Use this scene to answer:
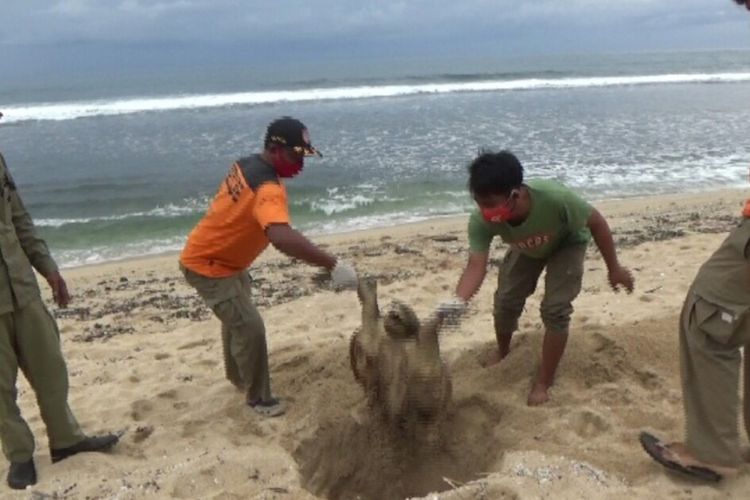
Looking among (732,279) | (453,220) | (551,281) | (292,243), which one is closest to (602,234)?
(551,281)

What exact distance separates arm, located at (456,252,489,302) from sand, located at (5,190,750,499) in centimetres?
84

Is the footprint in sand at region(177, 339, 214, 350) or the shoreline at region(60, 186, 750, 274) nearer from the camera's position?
the footprint in sand at region(177, 339, 214, 350)

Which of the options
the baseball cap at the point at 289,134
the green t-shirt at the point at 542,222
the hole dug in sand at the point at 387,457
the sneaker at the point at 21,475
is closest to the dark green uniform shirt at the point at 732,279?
the green t-shirt at the point at 542,222

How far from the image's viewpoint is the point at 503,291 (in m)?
4.26

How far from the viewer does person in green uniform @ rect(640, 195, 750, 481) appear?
2.88 m

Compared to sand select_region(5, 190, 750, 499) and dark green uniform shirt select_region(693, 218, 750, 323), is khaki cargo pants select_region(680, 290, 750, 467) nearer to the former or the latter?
dark green uniform shirt select_region(693, 218, 750, 323)

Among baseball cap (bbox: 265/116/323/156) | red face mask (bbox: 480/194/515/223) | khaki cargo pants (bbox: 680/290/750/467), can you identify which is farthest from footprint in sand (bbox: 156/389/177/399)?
khaki cargo pants (bbox: 680/290/750/467)

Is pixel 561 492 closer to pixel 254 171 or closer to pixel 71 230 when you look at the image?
pixel 254 171

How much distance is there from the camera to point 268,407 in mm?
4223

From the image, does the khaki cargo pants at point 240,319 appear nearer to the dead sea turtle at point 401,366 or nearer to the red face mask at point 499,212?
the dead sea turtle at point 401,366

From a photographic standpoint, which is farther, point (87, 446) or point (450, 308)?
point (87, 446)

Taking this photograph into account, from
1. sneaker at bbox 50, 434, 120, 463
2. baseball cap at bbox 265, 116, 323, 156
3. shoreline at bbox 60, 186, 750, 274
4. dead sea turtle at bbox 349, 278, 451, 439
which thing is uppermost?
baseball cap at bbox 265, 116, 323, 156

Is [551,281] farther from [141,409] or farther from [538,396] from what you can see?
[141,409]

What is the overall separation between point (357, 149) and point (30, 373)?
48.6ft
